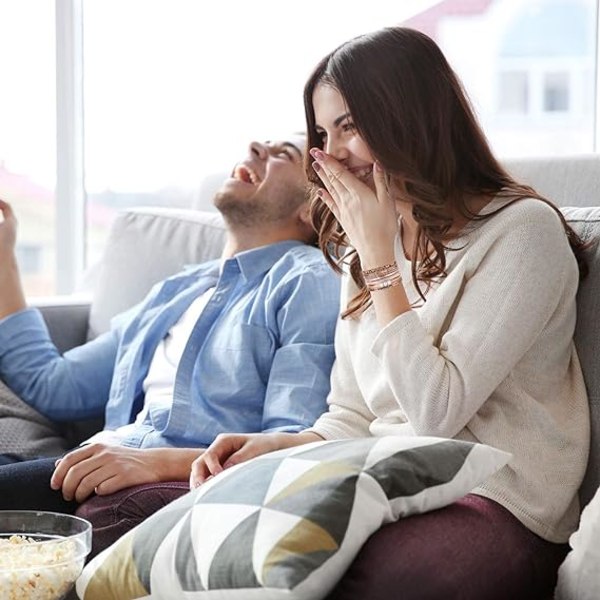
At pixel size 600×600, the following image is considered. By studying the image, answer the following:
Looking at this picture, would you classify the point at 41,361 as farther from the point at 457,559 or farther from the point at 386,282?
the point at 457,559

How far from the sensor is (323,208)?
2.08 meters

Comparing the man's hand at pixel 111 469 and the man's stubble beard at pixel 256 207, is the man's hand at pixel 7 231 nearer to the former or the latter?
the man's stubble beard at pixel 256 207

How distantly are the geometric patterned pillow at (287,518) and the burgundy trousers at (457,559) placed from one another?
0.03 meters

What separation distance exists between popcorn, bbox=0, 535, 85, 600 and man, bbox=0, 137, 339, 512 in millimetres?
284

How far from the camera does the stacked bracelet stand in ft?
5.67

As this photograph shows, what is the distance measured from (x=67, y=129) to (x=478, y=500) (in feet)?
7.68

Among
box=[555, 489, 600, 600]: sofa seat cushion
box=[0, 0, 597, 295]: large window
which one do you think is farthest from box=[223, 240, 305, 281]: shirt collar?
box=[0, 0, 597, 295]: large window

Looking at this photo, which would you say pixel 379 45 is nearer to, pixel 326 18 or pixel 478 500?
pixel 478 500

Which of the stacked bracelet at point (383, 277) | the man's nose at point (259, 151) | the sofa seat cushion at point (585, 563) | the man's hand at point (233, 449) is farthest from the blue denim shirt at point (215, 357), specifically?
the sofa seat cushion at point (585, 563)

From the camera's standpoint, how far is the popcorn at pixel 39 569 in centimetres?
150

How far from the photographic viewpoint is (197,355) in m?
2.26

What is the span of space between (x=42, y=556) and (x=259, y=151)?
1150 millimetres

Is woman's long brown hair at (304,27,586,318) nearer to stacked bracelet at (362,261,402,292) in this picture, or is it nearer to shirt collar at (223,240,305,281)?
stacked bracelet at (362,261,402,292)

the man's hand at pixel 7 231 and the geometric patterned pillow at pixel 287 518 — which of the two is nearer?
the geometric patterned pillow at pixel 287 518
